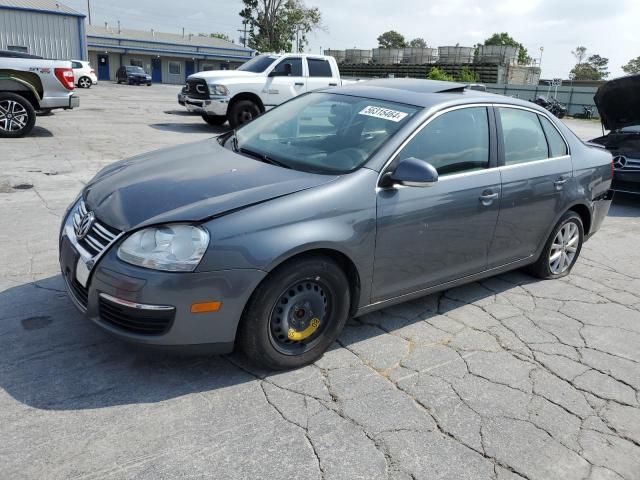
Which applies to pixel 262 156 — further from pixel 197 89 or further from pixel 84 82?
pixel 84 82

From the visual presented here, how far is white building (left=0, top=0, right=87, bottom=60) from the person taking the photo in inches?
1323

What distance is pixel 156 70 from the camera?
59.2 metres

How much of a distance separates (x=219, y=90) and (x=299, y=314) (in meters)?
10.9

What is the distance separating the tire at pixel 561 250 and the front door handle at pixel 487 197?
1047 mm

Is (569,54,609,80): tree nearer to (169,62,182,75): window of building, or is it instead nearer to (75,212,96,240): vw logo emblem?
(169,62,182,75): window of building

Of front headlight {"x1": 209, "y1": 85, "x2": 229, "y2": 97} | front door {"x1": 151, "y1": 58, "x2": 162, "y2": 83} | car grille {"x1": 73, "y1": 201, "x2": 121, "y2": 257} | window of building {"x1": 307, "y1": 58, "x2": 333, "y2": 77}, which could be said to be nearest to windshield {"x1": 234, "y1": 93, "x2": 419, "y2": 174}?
car grille {"x1": 73, "y1": 201, "x2": 121, "y2": 257}

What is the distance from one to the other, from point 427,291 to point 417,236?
48 centimetres

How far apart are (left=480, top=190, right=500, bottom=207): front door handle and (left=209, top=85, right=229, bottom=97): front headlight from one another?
405 inches

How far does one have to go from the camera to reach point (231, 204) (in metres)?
2.93

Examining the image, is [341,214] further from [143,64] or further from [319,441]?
[143,64]

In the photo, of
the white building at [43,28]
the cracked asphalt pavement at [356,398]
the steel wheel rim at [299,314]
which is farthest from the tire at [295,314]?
the white building at [43,28]

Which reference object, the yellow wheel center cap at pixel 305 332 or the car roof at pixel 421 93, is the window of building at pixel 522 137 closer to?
the car roof at pixel 421 93

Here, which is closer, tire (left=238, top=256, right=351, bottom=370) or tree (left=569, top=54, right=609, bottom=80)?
tire (left=238, top=256, right=351, bottom=370)

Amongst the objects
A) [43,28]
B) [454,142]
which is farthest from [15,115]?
[43,28]
